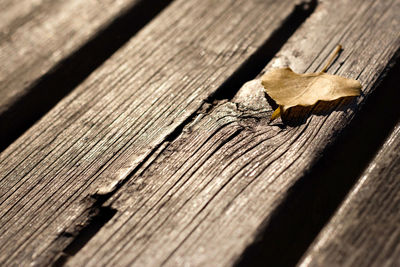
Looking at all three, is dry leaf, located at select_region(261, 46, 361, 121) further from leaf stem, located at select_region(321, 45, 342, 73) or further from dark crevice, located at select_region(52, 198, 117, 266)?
dark crevice, located at select_region(52, 198, 117, 266)

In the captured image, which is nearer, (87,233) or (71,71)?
(87,233)

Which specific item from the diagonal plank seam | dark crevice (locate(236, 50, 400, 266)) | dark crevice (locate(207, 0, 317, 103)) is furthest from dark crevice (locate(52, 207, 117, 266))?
dark crevice (locate(207, 0, 317, 103))

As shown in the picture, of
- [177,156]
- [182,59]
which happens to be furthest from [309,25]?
[177,156]

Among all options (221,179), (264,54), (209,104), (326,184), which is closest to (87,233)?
(221,179)

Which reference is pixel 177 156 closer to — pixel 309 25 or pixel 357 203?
pixel 357 203

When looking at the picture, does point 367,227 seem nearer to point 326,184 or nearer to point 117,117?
point 326,184

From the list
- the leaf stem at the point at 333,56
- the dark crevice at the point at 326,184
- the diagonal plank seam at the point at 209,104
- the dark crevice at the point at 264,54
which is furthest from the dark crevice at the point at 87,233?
the leaf stem at the point at 333,56

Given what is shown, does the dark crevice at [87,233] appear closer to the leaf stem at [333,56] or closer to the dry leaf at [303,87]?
the dry leaf at [303,87]
